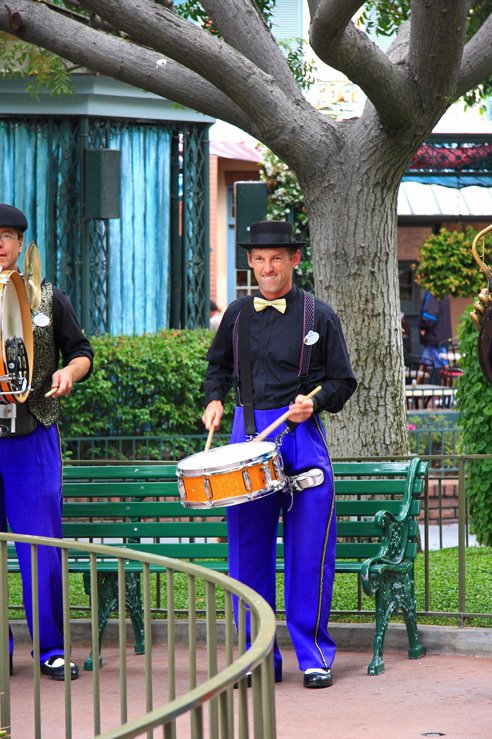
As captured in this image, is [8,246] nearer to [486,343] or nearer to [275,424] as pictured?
[275,424]

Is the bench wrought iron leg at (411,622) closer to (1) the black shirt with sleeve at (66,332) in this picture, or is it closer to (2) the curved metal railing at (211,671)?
(1) the black shirt with sleeve at (66,332)

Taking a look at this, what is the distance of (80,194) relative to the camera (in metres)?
15.0

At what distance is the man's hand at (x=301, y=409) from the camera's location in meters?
5.95

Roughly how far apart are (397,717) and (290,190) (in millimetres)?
14319

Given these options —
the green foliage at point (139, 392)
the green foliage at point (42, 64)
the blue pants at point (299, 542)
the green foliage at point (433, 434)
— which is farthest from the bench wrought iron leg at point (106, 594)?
the green foliage at point (433, 434)

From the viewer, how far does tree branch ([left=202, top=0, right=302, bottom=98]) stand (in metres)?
8.54

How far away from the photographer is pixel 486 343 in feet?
21.2

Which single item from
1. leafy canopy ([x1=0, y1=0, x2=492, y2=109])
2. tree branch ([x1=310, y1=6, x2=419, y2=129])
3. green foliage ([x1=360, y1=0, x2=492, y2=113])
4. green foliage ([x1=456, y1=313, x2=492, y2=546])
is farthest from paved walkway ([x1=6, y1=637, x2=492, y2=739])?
green foliage ([x1=360, y1=0, x2=492, y2=113])

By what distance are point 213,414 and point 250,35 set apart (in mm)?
3225

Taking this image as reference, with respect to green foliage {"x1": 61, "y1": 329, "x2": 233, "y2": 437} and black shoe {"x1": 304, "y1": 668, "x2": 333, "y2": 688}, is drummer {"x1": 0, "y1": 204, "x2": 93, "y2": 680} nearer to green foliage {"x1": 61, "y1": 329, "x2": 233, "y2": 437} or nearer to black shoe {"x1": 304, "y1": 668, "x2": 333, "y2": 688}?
black shoe {"x1": 304, "y1": 668, "x2": 333, "y2": 688}

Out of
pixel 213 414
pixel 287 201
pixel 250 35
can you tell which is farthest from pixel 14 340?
pixel 287 201

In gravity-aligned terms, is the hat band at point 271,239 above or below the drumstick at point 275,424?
above

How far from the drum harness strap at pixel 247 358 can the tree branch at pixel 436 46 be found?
1629 millimetres

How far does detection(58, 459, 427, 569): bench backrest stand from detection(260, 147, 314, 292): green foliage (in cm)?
1215
